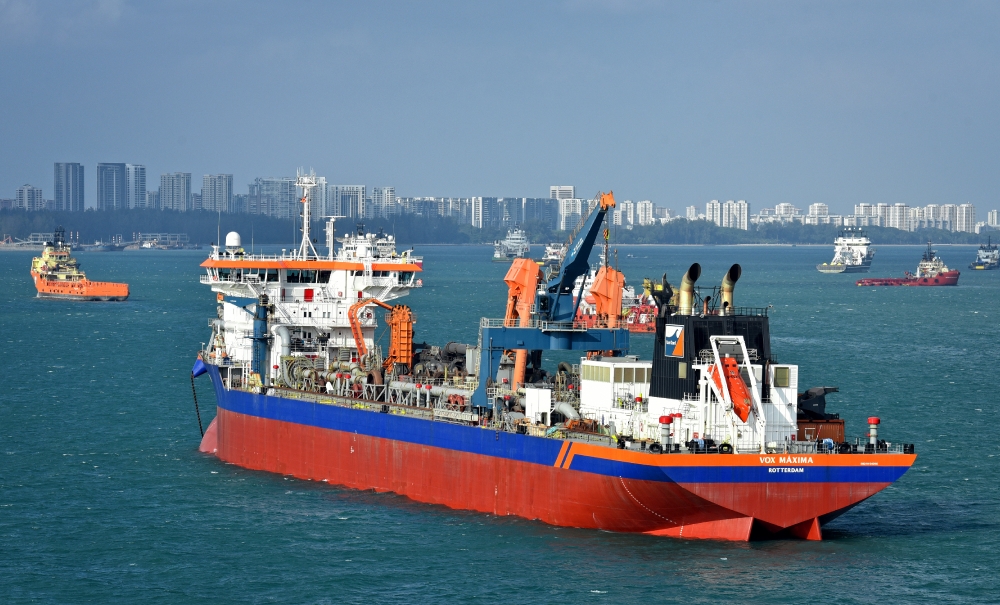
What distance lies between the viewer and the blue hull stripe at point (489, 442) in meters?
33.7

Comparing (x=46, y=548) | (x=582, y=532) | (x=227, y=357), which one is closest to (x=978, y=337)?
(x=227, y=357)

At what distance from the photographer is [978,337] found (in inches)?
3939

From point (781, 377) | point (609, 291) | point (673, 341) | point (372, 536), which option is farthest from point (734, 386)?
point (372, 536)

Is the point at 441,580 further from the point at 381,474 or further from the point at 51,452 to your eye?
the point at 51,452

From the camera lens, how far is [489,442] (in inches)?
1529

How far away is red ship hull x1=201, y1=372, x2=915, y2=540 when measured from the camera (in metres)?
33.8

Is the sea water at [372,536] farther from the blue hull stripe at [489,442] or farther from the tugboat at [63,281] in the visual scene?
the tugboat at [63,281]

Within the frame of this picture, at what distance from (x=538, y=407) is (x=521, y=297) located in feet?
15.5

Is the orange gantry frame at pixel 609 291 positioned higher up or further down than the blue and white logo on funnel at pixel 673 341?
higher up

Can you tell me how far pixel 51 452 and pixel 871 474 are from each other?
29.3m

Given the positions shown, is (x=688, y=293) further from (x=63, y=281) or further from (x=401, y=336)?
(x=63, y=281)

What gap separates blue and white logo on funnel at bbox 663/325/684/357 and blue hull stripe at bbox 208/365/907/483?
11.4 ft

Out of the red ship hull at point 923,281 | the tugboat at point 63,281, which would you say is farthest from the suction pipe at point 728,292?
the red ship hull at point 923,281

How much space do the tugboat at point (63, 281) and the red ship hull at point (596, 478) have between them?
102312 millimetres
